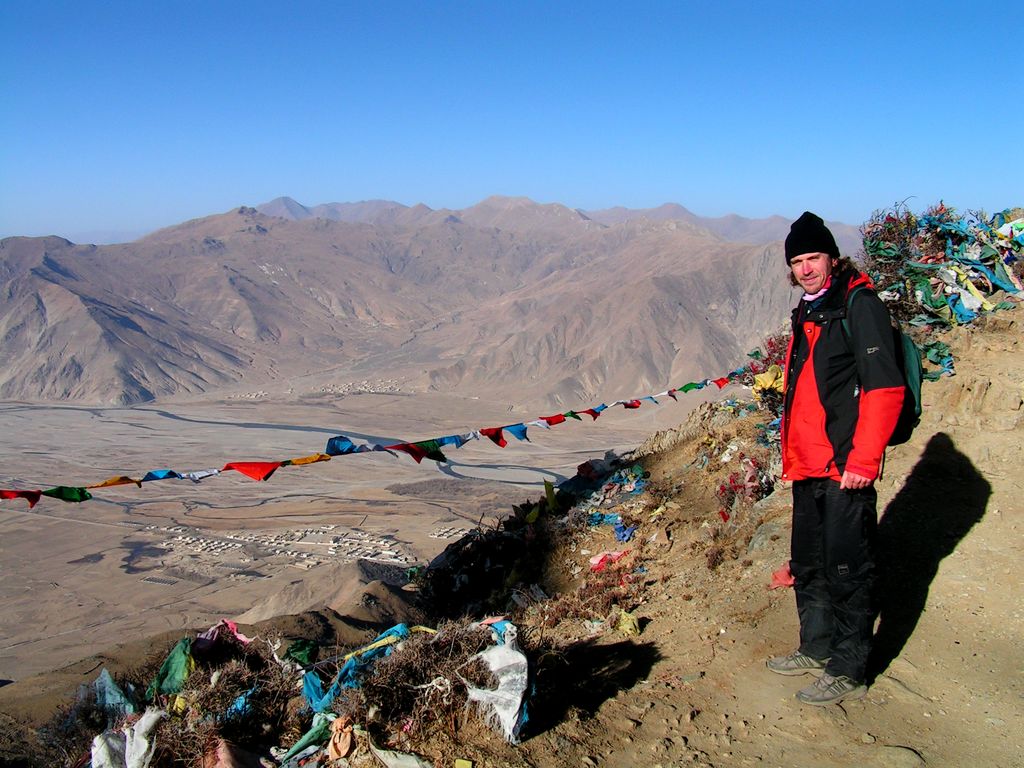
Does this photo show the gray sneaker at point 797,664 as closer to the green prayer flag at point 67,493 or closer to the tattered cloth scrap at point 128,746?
the tattered cloth scrap at point 128,746

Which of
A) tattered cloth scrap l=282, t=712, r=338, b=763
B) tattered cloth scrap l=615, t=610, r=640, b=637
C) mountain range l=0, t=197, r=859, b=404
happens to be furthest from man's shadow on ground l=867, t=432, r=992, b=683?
mountain range l=0, t=197, r=859, b=404

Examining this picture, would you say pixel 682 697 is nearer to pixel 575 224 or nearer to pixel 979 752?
pixel 979 752

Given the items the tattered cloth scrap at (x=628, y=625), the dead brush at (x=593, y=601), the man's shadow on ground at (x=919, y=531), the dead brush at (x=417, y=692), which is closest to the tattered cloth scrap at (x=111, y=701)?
the dead brush at (x=417, y=692)

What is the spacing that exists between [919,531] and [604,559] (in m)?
3.19

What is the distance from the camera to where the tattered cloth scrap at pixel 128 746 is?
317cm

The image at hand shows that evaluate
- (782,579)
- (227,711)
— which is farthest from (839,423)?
(227,711)

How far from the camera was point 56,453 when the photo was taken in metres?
49.1

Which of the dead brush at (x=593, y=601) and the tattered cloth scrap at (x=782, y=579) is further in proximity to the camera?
the dead brush at (x=593, y=601)

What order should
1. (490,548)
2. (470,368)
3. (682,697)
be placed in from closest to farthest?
(682,697) < (490,548) < (470,368)

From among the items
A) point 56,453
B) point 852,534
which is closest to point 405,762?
point 852,534

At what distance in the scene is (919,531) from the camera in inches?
204

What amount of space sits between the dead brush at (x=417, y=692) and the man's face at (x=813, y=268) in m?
2.39

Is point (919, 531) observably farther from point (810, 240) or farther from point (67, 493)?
point (67, 493)

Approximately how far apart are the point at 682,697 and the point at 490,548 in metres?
5.78
